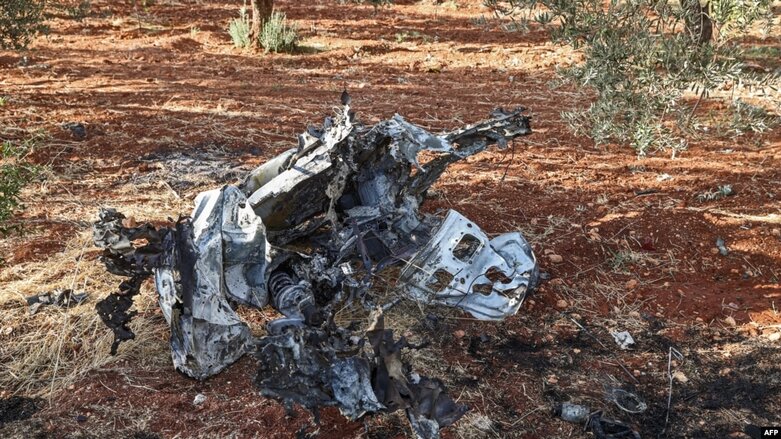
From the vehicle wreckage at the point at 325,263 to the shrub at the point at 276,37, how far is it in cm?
876

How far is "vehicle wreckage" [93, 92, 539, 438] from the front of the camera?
3883mm

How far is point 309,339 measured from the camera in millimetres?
3980

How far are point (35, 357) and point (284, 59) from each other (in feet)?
31.8

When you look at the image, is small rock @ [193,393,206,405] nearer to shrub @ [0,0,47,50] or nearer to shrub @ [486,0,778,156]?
shrub @ [486,0,778,156]

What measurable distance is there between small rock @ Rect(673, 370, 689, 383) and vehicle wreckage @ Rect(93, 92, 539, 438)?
125 centimetres

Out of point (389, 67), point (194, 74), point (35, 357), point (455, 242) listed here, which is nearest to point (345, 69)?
point (389, 67)

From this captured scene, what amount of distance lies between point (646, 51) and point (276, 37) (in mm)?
9763

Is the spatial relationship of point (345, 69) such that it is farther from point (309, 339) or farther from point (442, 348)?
point (309, 339)

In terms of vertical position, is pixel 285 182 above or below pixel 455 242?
above

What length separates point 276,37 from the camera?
13961 mm

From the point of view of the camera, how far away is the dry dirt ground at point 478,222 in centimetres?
468

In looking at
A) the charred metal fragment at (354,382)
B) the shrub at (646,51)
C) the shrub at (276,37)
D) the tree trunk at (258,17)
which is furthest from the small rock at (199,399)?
the tree trunk at (258,17)

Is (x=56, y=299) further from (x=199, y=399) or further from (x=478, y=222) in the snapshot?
(x=478, y=222)

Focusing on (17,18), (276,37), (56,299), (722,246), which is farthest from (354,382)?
(276,37)
